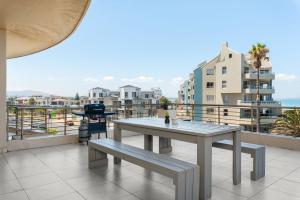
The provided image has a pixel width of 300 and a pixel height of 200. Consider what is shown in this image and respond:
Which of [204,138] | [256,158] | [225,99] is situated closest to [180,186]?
[204,138]

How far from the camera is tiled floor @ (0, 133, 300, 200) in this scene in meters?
2.23

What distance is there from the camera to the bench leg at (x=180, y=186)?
1825 mm

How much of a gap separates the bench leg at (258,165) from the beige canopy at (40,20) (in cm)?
303

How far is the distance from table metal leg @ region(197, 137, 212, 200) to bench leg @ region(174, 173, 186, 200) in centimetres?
35

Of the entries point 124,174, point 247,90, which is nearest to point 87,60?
point 247,90

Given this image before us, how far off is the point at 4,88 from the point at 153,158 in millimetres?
3472

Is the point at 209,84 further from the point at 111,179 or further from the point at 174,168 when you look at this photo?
the point at 174,168

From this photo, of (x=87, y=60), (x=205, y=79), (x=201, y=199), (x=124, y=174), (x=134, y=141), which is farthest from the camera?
(x=205, y=79)

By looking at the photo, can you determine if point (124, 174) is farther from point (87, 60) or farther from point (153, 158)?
point (87, 60)

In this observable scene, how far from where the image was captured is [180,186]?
1845mm

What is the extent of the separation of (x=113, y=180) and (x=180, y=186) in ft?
3.64

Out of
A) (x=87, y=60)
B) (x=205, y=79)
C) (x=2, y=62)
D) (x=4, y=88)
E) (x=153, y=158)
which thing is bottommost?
(x=153, y=158)

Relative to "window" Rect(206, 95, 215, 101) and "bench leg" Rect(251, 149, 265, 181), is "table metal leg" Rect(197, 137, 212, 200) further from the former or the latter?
"window" Rect(206, 95, 215, 101)

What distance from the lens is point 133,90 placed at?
24.2 meters
